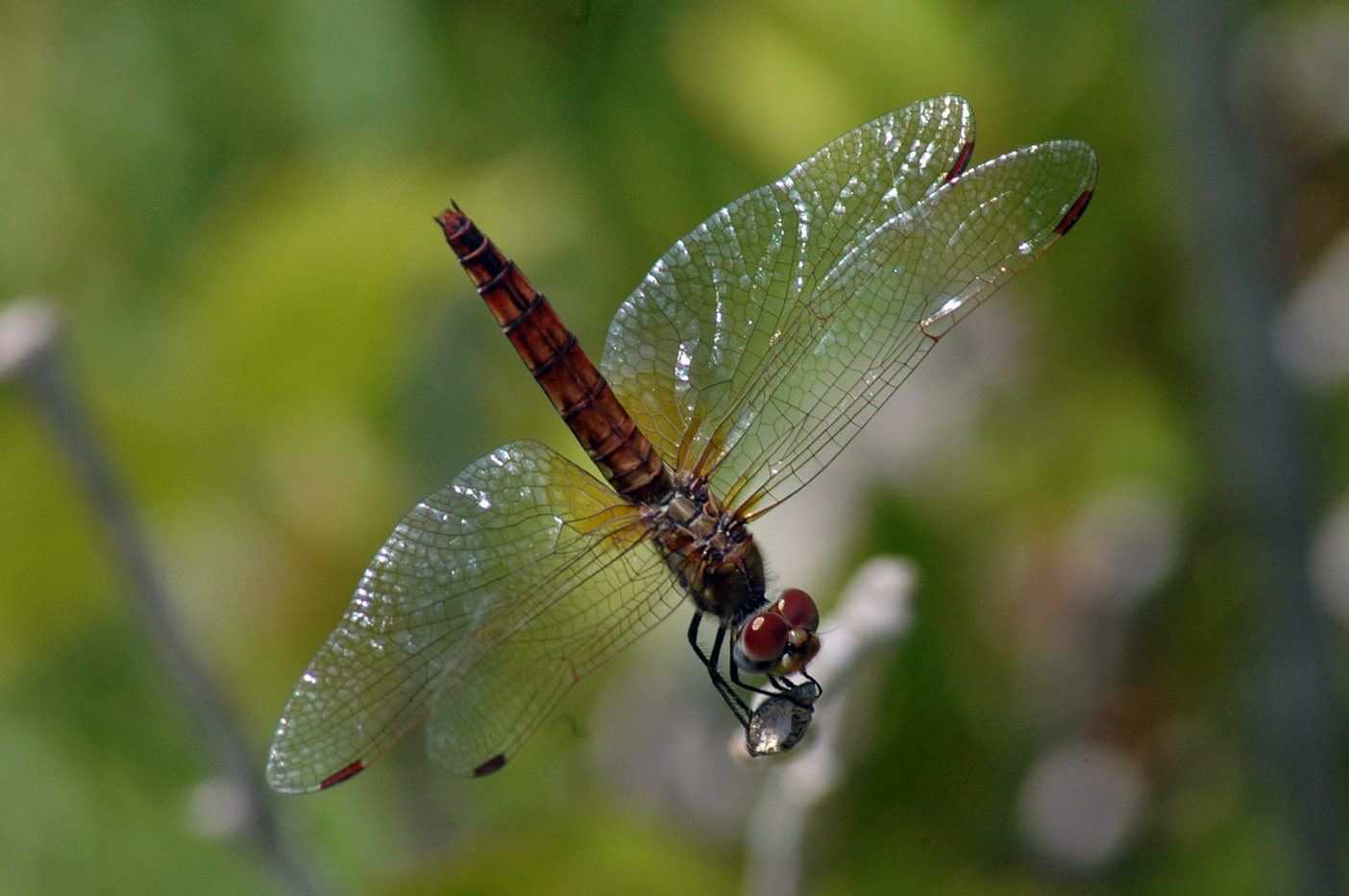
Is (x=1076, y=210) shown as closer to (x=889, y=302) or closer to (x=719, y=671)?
(x=889, y=302)

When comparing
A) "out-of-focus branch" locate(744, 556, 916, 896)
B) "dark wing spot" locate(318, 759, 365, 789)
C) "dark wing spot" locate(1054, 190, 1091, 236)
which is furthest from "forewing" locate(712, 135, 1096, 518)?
"dark wing spot" locate(318, 759, 365, 789)

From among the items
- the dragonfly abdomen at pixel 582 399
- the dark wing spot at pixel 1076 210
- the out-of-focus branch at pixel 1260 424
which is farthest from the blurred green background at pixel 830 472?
the dark wing spot at pixel 1076 210

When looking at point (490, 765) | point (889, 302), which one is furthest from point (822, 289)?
point (490, 765)

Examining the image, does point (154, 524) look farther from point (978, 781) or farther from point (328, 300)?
point (978, 781)

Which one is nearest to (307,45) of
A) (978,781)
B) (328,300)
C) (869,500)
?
(328,300)

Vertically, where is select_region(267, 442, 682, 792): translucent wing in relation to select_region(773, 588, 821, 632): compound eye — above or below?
above

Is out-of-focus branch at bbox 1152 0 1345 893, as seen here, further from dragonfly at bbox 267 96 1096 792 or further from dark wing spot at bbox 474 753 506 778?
dark wing spot at bbox 474 753 506 778
